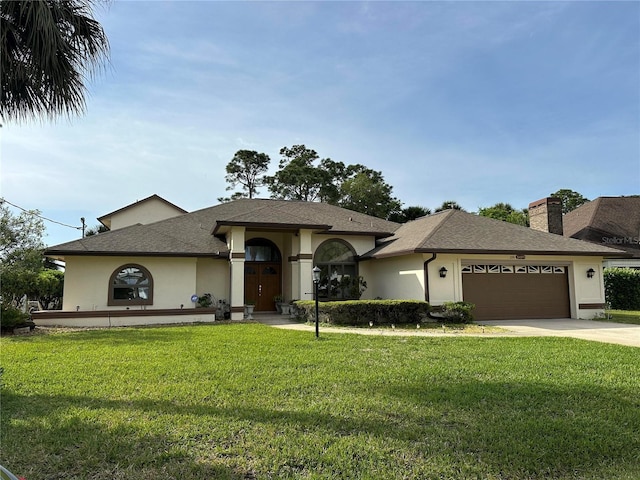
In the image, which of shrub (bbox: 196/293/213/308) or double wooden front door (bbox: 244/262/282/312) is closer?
shrub (bbox: 196/293/213/308)

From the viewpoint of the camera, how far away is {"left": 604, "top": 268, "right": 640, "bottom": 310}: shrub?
67.4ft

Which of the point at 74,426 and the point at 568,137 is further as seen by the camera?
the point at 568,137

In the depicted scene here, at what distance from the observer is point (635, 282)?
808 inches

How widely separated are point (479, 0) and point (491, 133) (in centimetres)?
854

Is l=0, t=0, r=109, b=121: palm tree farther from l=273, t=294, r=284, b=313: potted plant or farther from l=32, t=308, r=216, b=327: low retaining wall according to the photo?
l=273, t=294, r=284, b=313: potted plant

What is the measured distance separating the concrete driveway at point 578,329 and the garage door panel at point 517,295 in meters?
0.63

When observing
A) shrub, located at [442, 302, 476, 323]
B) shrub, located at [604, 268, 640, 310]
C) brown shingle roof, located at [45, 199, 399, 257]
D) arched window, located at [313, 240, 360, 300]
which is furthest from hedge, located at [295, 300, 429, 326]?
shrub, located at [604, 268, 640, 310]

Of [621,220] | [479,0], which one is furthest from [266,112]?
[621,220]

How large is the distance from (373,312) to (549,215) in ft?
40.1

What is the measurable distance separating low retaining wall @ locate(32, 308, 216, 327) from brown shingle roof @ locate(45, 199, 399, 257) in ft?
7.30

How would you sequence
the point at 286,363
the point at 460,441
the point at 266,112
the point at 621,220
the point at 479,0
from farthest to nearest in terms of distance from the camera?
the point at 621,220 < the point at 266,112 < the point at 479,0 < the point at 286,363 < the point at 460,441

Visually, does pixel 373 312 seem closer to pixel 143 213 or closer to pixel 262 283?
pixel 262 283

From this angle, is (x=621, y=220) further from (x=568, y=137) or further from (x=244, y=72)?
(x=244, y=72)

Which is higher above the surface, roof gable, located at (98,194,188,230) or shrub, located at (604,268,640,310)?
roof gable, located at (98,194,188,230)
